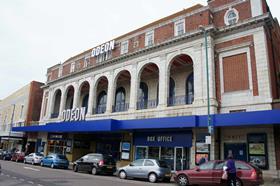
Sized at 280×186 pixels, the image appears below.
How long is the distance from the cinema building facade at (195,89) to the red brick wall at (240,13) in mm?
77

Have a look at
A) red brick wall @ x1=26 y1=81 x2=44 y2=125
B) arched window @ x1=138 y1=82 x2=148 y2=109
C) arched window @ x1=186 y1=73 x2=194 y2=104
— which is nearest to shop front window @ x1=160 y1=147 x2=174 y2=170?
arched window @ x1=186 y1=73 x2=194 y2=104

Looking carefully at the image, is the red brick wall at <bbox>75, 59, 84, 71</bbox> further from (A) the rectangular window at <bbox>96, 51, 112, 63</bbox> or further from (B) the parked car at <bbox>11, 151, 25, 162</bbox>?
(B) the parked car at <bbox>11, 151, 25, 162</bbox>

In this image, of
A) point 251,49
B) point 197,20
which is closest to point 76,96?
point 197,20

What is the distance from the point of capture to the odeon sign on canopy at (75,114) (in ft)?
96.0

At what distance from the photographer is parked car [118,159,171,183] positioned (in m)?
15.7

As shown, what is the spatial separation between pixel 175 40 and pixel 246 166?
1325cm

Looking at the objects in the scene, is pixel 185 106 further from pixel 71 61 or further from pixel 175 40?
pixel 71 61

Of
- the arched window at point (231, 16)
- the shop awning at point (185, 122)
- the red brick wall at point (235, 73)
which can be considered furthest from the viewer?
the arched window at point (231, 16)

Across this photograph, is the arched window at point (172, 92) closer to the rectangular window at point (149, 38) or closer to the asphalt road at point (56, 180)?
the rectangular window at point (149, 38)

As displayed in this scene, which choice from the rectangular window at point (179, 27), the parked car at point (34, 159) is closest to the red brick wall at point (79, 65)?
the parked car at point (34, 159)

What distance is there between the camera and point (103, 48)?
30.3m

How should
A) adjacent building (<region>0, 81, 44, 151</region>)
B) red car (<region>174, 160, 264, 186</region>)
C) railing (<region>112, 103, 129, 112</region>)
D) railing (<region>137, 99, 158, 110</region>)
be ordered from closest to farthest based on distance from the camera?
red car (<region>174, 160, 264, 186</region>) < railing (<region>137, 99, 158, 110</region>) < railing (<region>112, 103, 129, 112</region>) < adjacent building (<region>0, 81, 44, 151</region>)

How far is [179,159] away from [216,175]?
792 centimetres

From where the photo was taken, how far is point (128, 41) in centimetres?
2794
